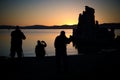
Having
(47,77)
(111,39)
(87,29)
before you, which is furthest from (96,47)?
(47,77)

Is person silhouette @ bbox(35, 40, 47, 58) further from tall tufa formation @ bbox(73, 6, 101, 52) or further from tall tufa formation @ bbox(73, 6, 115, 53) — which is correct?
tall tufa formation @ bbox(73, 6, 101, 52)

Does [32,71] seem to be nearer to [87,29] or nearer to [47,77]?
[47,77]

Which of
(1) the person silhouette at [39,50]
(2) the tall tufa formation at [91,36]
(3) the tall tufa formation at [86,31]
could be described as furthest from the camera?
(3) the tall tufa formation at [86,31]

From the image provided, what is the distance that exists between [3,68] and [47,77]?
310 centimetres

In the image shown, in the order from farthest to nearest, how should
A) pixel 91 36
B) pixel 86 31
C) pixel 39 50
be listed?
pixel 86 31
pixel 91 36
pixel 39 50

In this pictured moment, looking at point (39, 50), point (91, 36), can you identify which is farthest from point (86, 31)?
point (39, 50)

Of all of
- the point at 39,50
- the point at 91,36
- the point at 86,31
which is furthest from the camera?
the point at 86,31

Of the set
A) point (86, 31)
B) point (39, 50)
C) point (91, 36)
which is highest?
point (86, 31)

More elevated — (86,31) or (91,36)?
(86,31)

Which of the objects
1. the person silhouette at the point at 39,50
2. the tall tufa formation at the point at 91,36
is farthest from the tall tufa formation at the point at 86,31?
the person silhouette at the point at 39,50

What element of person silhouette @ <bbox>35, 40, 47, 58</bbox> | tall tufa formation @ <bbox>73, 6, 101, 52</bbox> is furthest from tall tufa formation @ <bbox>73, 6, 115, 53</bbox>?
person silhouette @ <bbox>35, 40, 47, 58</bbox>

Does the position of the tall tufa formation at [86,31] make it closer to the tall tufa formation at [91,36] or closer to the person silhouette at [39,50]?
the tall tufa formation at [91,36]

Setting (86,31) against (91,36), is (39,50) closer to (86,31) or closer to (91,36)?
(91,36)

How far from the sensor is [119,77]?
11500 mm
